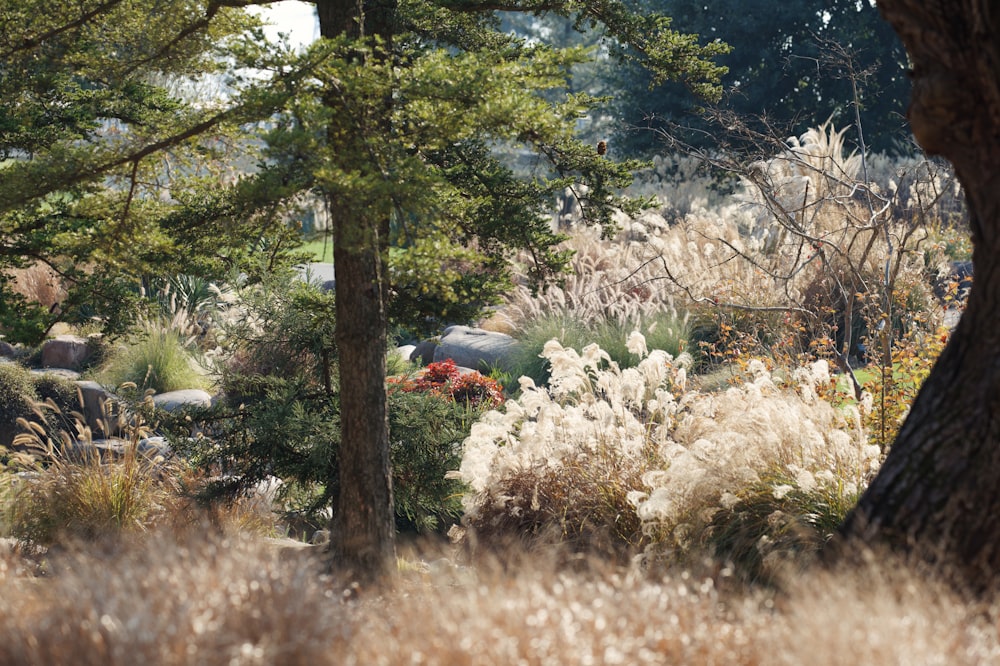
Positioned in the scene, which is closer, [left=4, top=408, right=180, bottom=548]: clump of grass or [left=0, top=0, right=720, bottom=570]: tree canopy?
[left=0, top=0, right=720, bottom=570]: tree canopy

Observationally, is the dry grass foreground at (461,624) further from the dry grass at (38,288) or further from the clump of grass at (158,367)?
the dry grass at (38,288)

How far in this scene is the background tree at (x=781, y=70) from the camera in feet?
76.1

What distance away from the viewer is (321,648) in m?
2.76

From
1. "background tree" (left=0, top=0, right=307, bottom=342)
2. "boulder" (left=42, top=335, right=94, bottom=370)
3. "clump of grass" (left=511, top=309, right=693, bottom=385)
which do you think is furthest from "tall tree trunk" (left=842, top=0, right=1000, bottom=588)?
"boulder" (left=42, top=335, right=94, bottom=370)

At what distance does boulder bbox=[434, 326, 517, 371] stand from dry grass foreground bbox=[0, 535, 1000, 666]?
918 cm

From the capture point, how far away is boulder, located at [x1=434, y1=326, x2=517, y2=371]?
41.1 feet

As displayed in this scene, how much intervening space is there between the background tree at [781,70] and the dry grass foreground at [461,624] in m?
20.6

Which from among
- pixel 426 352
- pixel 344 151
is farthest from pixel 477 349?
pixel 344 151

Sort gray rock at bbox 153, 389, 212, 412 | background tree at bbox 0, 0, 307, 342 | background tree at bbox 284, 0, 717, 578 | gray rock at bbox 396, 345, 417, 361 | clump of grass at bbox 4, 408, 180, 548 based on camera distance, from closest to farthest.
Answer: background tree at bbox 284, 0, 717, 578, background tree at bbox 0, 0, 307, 342, clump of grass at bbox 4, 408, 180, 548, gray rock at bbox 153, 389, 212, 412, gray rock at bbox 396, 345, 417, 361

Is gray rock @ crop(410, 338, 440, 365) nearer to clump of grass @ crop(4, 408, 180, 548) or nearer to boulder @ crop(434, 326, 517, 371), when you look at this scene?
boulder @ crop(434, 326, 517, 371)

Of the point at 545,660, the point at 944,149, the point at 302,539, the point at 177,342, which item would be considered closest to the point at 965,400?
the point at 944,149

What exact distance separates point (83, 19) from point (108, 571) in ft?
11.8

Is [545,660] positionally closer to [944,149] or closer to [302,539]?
[944,149]

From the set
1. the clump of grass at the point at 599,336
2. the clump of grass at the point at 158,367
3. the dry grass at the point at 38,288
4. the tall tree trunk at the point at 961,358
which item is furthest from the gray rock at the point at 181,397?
the tall tree trunk at the point at 961,358
